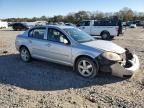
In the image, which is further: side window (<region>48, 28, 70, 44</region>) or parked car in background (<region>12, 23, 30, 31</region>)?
parked car in background (<region>12, 23, 30, 31</region>)

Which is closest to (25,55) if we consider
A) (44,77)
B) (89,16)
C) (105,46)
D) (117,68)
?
(44,77)

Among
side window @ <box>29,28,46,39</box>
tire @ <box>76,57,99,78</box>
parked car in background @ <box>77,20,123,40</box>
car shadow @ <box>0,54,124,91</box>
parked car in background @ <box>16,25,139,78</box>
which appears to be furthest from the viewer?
parked car in background @ <box>77,20,123,40</box>

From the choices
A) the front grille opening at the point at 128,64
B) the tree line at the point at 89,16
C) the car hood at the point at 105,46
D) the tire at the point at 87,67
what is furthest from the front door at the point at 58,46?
the tree line at the point at 89,16

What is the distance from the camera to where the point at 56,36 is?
8.72 m

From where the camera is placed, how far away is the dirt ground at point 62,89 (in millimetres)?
5676

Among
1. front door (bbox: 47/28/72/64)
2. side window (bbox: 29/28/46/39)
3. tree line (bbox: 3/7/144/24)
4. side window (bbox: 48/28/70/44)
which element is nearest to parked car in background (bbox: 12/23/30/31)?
side window (bbox: 29/28/46/39)

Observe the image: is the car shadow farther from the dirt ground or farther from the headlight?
the headlight

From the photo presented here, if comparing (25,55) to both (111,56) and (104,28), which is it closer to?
(111,56)

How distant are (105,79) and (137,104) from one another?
6.65ft

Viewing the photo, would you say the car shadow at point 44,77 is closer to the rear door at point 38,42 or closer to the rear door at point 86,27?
the rear door at point 38,42

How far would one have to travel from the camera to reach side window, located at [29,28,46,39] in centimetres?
927

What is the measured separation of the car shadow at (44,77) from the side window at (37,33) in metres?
1.02

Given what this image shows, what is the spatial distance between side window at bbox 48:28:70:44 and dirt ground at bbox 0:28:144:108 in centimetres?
100

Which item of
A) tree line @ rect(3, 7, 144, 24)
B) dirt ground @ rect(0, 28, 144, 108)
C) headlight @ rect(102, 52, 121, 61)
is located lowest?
dirt ground @ rect(0, 28, 144, 108)
